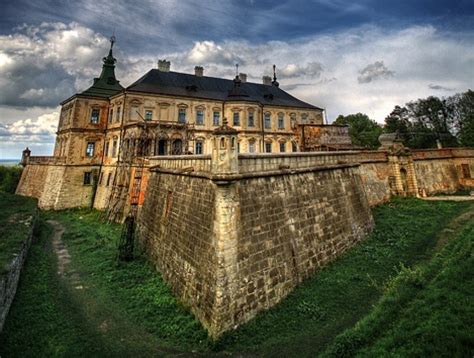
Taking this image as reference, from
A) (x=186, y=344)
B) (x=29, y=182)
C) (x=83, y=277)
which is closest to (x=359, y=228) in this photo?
(x=186, y=344)

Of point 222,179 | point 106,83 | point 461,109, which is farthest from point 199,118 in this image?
point 461,109

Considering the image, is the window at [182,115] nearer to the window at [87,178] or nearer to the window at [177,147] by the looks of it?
the window at [177,147]

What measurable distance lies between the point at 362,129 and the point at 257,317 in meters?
51.9

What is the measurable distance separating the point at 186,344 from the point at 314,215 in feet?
22.4

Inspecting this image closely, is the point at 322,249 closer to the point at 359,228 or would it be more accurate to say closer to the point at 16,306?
the point at 359,228

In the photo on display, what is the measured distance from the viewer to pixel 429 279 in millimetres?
7633

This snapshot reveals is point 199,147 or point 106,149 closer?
point 106,149

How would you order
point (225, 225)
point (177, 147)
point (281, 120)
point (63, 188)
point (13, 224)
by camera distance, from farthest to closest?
1. point (281, 120)
2. point (177, 147)
3. point (63, 188)
4. point (13, 224)
5. point (225, 225)

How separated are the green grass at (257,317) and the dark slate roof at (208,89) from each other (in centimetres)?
2090

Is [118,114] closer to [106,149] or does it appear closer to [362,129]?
[106,149]

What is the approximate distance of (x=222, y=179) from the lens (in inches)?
293

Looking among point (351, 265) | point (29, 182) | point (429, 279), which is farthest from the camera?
point (29, 182)

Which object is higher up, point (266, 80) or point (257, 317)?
point (266, 80)

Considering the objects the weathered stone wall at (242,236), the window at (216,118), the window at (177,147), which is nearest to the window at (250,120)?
the window at (216,118)
